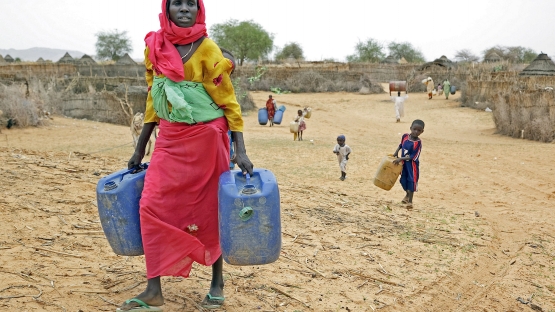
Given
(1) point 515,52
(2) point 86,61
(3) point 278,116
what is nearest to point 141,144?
(3) point 278,116

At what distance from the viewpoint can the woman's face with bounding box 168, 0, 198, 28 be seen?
2826mm

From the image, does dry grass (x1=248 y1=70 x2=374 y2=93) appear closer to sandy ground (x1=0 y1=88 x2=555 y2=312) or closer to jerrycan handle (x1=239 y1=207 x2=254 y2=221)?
sandy ground (x1=0 y1=88 x2=555 y2=312)

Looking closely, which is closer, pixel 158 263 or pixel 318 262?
pixel 158 263

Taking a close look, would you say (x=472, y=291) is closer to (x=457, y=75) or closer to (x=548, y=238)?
(x=548, y=238)

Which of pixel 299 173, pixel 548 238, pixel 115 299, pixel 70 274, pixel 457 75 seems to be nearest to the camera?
pixel 115 299

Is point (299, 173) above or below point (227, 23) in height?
below

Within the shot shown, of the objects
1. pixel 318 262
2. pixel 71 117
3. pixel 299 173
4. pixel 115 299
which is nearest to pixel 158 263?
pixel 115 299

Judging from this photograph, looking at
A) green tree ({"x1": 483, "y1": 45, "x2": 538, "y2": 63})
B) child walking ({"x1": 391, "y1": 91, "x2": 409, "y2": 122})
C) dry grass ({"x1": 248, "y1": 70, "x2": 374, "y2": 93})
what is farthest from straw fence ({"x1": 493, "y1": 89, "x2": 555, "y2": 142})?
green tree ({"x1": 483, "y1": 45, "x2": 538, "y2": 63})

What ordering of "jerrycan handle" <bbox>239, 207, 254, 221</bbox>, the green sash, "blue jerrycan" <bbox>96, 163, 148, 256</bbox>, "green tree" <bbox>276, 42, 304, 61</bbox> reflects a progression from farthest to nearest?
"green tree" <bbox>276, 42, 304, 61</bbox> < "blue jerrycan" <bbox>96, 163, 148, 256</bbox> < the green sash < "jerrycan handle" <bbox>239, 207, 254, 221</bbox>

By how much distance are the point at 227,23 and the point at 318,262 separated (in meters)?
49.7

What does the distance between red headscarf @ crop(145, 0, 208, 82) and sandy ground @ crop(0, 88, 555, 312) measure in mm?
1315

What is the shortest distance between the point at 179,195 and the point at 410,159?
4.42 meters

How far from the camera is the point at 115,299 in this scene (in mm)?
3088

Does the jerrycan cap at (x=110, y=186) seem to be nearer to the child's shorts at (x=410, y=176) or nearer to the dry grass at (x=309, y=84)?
the child's shorts at (x=410, y=176)
